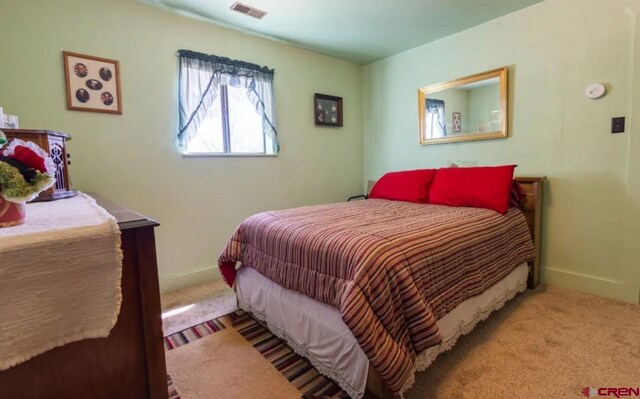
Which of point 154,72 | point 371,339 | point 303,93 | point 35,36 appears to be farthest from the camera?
point 303,93

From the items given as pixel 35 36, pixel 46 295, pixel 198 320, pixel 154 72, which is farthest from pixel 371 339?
pixel 35 36

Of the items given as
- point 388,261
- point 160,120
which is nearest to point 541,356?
point 388,261

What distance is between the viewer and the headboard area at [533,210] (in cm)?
239

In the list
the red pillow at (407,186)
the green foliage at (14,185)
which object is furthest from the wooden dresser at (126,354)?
the red pillow at (407,186)

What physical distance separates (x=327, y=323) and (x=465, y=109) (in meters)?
→ 2.51

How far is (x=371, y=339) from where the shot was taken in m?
1.15

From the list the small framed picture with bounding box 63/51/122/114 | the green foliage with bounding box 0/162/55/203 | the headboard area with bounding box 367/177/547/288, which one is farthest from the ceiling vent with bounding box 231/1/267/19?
the headboard area with bounding box 367/177/547/288

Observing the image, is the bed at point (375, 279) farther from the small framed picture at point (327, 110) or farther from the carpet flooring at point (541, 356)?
the small framed picture at point (327, 110)

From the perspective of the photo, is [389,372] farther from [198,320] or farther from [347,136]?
[347,136]

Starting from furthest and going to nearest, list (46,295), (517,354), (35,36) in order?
(35,36) → (517,354) → (46,295)

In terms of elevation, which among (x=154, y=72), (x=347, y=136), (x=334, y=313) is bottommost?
(x=334, y=313)

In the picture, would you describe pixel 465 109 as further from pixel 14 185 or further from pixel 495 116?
pixel 14 185

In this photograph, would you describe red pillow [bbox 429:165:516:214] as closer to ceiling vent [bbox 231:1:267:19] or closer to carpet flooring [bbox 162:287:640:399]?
carpet flooring [bbox 162:287:640:399]

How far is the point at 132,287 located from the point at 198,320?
140 cm
